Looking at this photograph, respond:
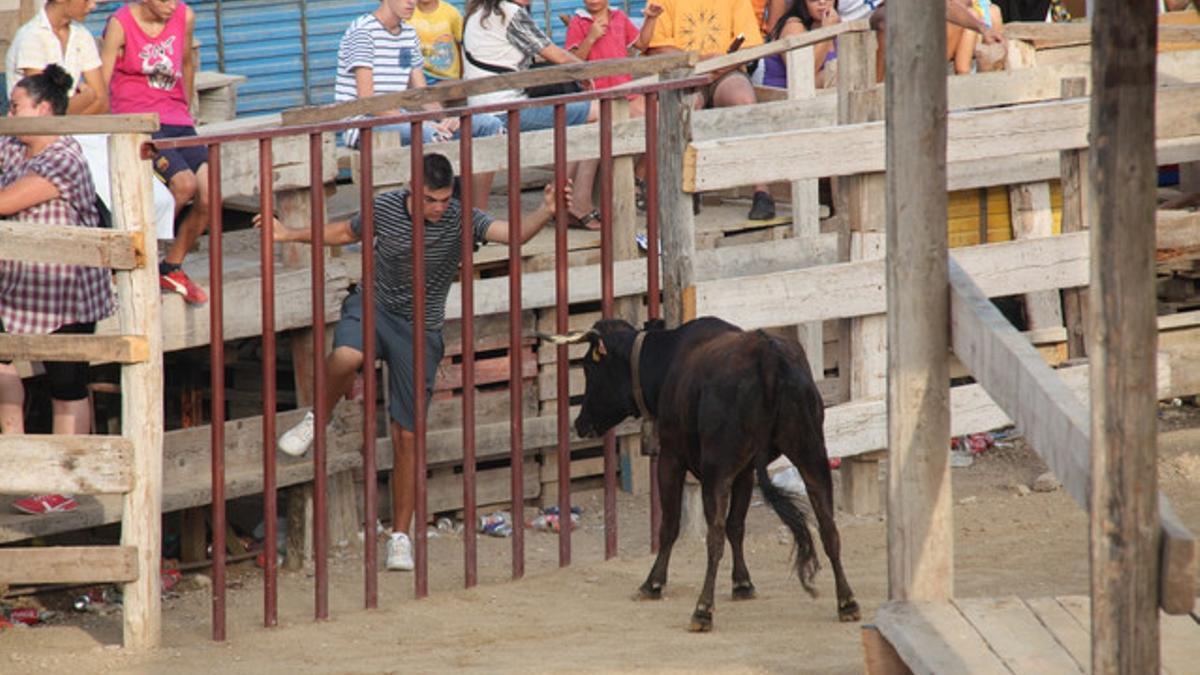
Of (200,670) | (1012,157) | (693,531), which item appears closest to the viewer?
(200,670)

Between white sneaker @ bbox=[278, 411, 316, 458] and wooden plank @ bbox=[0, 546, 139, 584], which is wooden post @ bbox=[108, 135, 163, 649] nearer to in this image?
wooden plank @ bbox=[0, 546, 139, 584]

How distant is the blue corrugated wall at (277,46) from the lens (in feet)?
49.1

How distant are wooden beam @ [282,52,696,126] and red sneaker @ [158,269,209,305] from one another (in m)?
1.05

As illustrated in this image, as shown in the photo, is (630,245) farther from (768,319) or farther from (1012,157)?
(1012,157)

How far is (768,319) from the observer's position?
9930mm

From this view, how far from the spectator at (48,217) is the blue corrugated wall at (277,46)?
6096mm

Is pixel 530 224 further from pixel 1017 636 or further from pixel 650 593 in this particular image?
pixel 1017 636

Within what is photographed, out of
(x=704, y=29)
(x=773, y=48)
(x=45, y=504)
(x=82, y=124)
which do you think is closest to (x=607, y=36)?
(x=704, y=29)

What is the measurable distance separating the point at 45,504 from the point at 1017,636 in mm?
5004

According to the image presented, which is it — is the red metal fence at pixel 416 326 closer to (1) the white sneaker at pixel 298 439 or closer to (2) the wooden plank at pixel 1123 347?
(1) the white sneaker at pixel 298 439

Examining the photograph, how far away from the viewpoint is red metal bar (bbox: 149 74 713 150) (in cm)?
838

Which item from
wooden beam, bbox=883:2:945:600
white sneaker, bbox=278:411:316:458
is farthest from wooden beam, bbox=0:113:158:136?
wooden beam, bbox=883:2:945:600

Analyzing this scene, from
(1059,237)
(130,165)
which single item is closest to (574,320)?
(1059,237)

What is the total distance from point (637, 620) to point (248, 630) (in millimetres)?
1691
